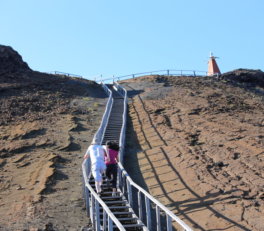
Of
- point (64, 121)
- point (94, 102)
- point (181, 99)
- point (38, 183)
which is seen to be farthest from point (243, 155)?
point (94, 102)

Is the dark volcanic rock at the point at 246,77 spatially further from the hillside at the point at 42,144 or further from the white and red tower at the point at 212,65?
the hillside at the point at 42,144

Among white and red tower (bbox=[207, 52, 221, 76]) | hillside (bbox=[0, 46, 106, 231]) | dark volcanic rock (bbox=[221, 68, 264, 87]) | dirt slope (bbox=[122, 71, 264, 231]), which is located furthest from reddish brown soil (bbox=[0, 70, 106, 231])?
white and red tower (bbox=[207, 52, 221, 76])

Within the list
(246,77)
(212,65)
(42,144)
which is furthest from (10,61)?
(212,65)

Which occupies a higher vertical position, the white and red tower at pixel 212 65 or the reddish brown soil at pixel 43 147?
the white and red tower at pixel 212 65

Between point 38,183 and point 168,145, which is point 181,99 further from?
point 38,183

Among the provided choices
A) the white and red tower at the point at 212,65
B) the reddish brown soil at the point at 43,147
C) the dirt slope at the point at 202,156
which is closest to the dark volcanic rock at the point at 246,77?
the white and red tower at the point at 212,65

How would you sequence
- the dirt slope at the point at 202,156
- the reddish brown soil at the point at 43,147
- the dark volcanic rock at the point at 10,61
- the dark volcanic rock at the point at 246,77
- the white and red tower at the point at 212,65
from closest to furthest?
the dirt slope at the point at 202,156, the reddish brown soil at the point at 43,147, the dark volcanic rock at the point at 10,61, the dark volcanic rock at the point at 246,77, the white and red tower at the point at 212,65

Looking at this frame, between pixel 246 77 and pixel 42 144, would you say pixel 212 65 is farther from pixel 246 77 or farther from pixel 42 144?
pixel 42 144

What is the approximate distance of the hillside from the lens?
12859mm

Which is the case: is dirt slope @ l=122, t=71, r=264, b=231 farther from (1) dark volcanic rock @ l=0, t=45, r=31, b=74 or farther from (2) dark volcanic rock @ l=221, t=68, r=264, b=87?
(2) dark volcanic rock @ l=221, t=68, r=264, b=87

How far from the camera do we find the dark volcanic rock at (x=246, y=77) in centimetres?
4762

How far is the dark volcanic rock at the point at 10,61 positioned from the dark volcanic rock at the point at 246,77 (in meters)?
20.9

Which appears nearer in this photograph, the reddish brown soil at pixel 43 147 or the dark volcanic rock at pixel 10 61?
the reddish brown soil at pixel 43 147

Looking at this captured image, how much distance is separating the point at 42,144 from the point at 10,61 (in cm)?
2237
